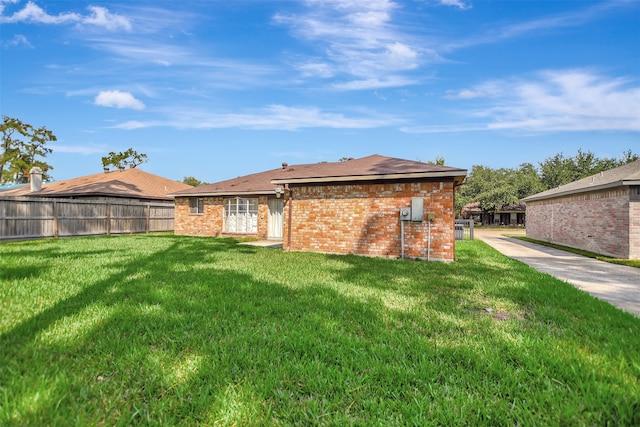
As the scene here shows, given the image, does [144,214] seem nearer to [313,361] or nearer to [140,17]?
[140,17]

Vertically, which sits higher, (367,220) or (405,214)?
(405,214)

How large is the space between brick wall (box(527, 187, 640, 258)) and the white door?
1386cm

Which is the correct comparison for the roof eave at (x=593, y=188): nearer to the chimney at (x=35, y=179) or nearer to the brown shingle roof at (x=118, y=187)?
the brown shingle roof at (x=118, y=187)

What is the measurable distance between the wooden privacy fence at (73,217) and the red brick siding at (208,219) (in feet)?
8.27

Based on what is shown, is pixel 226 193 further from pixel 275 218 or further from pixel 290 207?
pixel 290 207

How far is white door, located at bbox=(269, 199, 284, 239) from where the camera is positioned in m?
17.3

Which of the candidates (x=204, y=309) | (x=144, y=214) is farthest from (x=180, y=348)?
(x=144, y=214)

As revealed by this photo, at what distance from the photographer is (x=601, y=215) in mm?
12273

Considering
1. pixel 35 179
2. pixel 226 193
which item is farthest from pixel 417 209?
pixel 35 179

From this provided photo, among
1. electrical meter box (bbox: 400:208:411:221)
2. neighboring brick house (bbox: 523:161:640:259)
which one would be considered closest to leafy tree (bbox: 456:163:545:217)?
neighboring brick house (bbox: 523:161:640:259)

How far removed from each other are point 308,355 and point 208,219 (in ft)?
57.1

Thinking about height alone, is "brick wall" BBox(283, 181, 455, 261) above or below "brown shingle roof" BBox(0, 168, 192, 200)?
below

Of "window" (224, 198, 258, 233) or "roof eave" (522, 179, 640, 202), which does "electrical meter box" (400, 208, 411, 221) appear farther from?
"window" (224, 198, 258, 233)

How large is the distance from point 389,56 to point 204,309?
38.0ft
